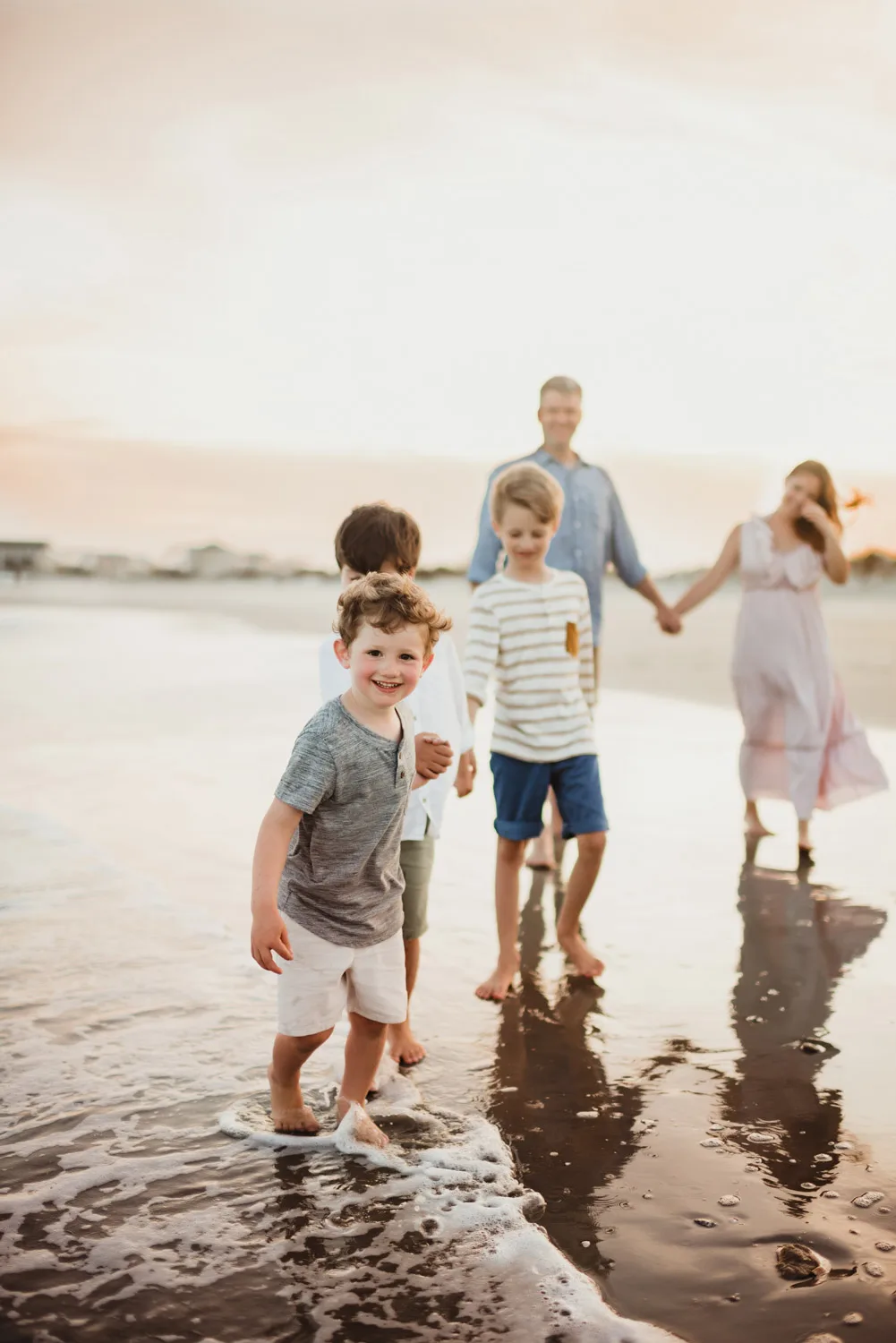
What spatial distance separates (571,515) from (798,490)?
132cm

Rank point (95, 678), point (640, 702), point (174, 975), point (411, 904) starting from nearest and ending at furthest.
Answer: point (411, 904), point (174, 975), point (640, 702), point (95, 678)

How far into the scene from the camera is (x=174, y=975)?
441 cm

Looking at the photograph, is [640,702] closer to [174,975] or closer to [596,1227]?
[174,975]

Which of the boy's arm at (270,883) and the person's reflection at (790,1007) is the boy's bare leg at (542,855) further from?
the boy's arm at (270,883)

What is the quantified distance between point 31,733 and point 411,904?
270 inches

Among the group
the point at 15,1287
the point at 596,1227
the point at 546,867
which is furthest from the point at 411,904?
the point at 546,867

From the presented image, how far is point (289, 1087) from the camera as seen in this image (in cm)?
326

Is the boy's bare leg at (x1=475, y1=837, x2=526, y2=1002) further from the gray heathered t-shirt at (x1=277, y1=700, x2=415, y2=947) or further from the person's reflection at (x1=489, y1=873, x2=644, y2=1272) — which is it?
the gray heathered t-shirt at (x1=277, y1=700, x2=415, y2=947)

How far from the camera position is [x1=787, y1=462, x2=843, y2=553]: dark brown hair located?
6.89m

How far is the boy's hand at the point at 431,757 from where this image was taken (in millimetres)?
3305

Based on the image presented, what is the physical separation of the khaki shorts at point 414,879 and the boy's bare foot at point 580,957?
0.99 metres

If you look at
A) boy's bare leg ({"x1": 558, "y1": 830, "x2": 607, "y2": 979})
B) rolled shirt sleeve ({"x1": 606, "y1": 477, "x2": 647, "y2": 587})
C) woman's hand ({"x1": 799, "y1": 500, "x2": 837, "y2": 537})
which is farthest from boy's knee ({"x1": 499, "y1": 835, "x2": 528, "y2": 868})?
woman's hand ({"x1": 799, "y1": 500, "x2": 837, "y2": 537})

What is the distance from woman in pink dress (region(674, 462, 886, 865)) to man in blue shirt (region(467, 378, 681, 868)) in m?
0.78

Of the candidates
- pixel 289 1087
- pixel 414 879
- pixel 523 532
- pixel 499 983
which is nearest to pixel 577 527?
pixel 523 532
